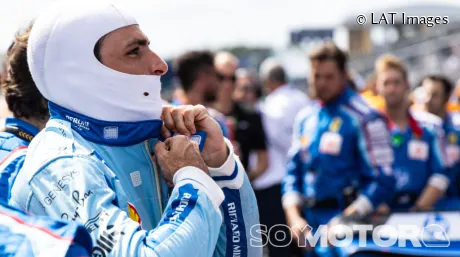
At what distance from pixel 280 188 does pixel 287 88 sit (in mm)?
1252

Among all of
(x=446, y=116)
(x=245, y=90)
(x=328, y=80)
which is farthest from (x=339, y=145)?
(x=245, y=90)

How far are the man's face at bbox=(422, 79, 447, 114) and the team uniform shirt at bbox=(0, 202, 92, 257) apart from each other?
617 cm

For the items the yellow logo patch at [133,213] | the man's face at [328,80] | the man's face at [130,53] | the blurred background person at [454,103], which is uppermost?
the man's face at [130,53]

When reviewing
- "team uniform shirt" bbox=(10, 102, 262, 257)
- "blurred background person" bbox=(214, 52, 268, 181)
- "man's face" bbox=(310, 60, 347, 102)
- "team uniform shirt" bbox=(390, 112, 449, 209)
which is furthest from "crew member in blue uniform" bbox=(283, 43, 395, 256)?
"team uniform shirt" bbox=(10, 102, 262, 257)

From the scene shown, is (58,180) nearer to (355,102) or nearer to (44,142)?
(44,142)

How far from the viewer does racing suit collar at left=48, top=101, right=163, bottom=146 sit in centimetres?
201

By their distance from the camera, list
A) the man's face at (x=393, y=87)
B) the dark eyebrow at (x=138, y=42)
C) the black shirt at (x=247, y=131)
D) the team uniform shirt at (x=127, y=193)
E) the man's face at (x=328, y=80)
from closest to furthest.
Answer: the team uniform shirt at (x=127, y=193), the dark eyebrow at (x=138, y=42), the man's face at (x=328, y=80), the man's face at (x=393, y=87), the black shirt at (x=247, y=131)

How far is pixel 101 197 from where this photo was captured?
1803 mm

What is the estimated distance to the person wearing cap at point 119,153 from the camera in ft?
5.82

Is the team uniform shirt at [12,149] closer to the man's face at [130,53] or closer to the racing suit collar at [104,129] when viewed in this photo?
the racing suit collar at [104,129]

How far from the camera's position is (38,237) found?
1388 millimetres

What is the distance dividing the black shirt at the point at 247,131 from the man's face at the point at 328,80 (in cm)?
147

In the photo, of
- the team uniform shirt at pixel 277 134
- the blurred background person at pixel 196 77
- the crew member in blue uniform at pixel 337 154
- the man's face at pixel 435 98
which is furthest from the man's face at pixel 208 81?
the man's face at pixel 435 98

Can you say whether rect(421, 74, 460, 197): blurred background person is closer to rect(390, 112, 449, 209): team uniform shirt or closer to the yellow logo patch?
rect(390, 112, 449, 209): team uniform shirt
